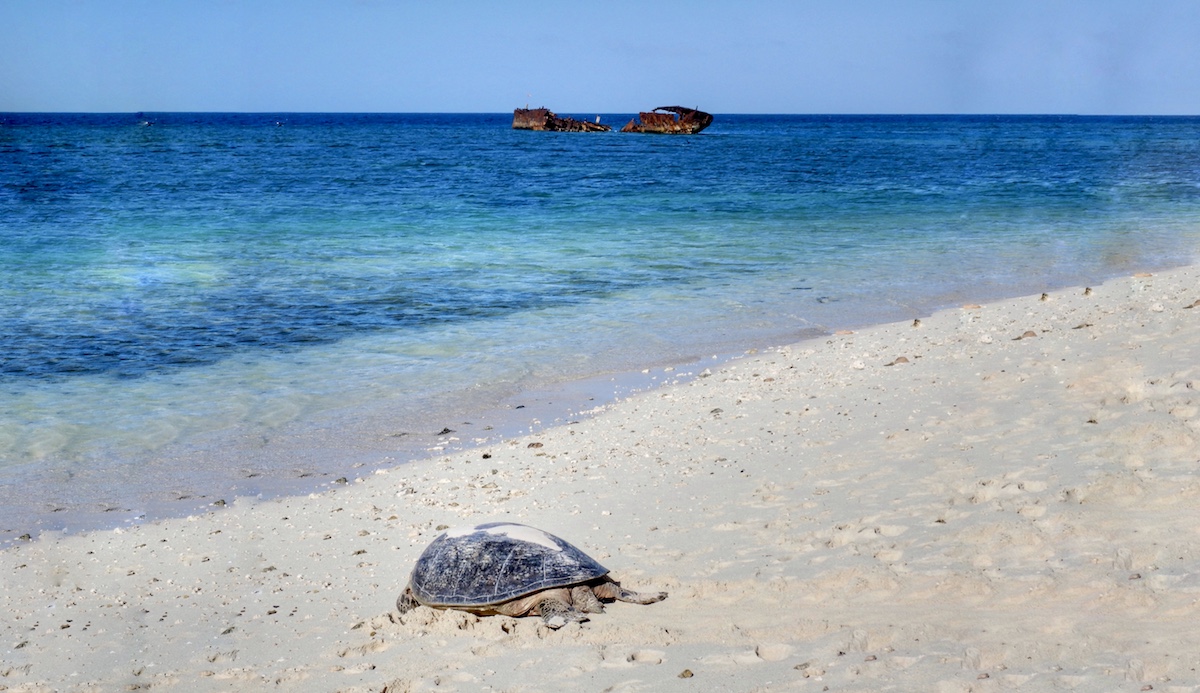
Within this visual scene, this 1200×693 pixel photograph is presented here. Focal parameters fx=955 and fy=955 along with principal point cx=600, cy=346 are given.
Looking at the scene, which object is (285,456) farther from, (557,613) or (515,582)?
(557,613)

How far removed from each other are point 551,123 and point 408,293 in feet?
260

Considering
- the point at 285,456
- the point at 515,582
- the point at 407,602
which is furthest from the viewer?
the point at 285,456

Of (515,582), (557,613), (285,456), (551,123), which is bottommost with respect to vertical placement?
(285,456)

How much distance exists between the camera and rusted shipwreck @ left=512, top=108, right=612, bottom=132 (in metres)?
90.8

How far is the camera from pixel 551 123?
304 ft

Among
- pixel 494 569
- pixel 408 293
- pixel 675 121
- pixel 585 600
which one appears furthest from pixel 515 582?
pixel 675 121

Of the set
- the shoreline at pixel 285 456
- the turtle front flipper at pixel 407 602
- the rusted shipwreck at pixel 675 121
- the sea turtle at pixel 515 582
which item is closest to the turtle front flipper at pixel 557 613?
the sea turtle at pixel 515 582

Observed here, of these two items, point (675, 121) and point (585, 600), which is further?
point (675, 121)

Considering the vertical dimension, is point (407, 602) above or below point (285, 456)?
above

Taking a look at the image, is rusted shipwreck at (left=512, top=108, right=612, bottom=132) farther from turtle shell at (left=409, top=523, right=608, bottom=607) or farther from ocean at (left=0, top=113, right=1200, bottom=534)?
turtle shell at (left=409, top=523, right=608, bottom=607)

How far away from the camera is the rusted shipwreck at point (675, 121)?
82812 mm

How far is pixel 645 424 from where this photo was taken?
28.5ft

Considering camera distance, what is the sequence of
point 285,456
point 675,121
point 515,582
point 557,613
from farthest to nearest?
point 675,121 → point 285,456 → point 515,582 → point 557,613

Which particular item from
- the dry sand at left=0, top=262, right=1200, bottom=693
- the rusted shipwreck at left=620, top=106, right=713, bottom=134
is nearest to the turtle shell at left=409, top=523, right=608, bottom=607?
the dry sand at left=0, top=262, right=1200, bottom=693
